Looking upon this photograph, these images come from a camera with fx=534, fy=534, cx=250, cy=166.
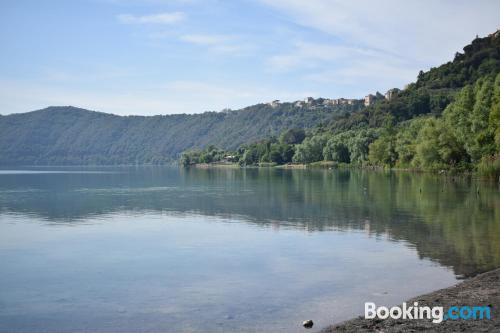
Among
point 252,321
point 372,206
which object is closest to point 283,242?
point 252,321

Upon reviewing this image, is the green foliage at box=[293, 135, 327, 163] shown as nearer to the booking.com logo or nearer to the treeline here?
the treeline

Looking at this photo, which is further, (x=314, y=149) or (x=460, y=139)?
(x=314, y=149)

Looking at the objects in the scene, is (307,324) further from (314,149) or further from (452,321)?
(314,149)

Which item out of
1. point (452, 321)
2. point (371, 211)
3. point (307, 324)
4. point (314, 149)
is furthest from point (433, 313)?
point (314, 149)

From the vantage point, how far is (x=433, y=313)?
15039mm

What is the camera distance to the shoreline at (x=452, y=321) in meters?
13.6

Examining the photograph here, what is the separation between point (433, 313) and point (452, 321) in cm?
88

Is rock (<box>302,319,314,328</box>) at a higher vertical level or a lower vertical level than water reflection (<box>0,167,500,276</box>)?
lower

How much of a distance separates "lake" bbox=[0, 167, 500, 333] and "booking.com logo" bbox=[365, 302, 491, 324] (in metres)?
1.47

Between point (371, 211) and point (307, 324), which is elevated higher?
point (371, 211)

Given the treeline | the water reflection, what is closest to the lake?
the water reflection

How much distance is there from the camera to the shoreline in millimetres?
13586

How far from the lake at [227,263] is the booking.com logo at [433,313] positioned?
4.81 feet

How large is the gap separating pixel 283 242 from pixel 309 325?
15.0 m
